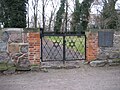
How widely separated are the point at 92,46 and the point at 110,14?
2186cm

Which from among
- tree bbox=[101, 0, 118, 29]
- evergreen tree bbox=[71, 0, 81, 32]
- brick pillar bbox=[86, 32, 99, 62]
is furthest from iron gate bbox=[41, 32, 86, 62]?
evergreen tree bbox=[71, 0, 81, 32]

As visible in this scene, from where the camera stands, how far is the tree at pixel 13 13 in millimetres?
21172

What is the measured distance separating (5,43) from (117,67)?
4.24m

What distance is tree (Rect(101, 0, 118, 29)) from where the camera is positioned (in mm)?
30391

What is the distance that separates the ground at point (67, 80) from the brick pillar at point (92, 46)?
0.64m

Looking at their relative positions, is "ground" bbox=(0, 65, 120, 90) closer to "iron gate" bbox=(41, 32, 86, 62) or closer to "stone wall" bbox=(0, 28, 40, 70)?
"stone wall" bbox=(0, 28, 40, 70)

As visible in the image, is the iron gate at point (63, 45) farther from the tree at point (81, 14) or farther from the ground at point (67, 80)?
the tree at point (81, 14)

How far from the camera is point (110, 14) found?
3136 centimetres

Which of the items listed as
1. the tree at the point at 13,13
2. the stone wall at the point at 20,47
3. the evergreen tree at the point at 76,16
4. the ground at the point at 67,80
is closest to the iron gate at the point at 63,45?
the stone wall at the point at 20,47

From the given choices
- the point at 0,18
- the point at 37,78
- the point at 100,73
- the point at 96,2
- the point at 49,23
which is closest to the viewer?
the point at 37,78

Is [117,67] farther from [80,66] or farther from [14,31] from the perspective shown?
[14,31]

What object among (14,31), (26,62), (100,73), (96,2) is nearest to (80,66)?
(100,73)

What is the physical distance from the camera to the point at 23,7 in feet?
73.7

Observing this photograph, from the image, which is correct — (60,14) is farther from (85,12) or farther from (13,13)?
(13,13)
